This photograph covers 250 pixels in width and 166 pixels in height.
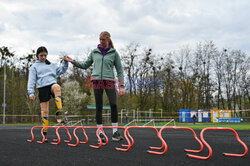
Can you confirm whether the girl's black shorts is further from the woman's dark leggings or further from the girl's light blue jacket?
the woman's dark leggings

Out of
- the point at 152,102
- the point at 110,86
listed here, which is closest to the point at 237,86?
the point at 152,102

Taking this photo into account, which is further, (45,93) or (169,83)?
(169,83)

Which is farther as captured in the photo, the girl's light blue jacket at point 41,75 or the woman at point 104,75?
the girl's light blue jacket at point 41,75

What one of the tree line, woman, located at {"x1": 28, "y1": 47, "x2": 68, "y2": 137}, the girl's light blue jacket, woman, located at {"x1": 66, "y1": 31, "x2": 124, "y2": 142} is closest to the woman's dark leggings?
woman, located at {"x1": 66, "y1": 31, "x2": 124, "y2": 142}

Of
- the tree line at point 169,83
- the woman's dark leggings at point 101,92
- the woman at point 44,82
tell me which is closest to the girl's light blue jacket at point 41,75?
the woman at point 44,82

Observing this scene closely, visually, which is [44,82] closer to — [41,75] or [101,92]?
[41,75]

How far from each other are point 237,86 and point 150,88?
12956 mm

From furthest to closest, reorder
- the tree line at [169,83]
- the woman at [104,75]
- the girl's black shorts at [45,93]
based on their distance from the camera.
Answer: the tree line at [169,83] < the girl's black shorts at [45,93] < the woman at [104,75]

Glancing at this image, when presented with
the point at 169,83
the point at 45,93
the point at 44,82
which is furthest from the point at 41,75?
the point at 169,83

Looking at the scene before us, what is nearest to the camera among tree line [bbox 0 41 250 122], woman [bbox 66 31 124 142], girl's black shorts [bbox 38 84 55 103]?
woman [bbox 66 31 124 142]

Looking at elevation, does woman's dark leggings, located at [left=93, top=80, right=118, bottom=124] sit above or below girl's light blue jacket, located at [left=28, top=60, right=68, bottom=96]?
below

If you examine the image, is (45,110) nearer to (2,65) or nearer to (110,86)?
(110,86)

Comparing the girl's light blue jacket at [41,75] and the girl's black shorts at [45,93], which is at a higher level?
the girl's light blue jacket at [41,75]

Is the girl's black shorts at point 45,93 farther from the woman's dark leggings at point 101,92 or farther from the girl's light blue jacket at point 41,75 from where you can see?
the woman's dark leggings at point 101,92
